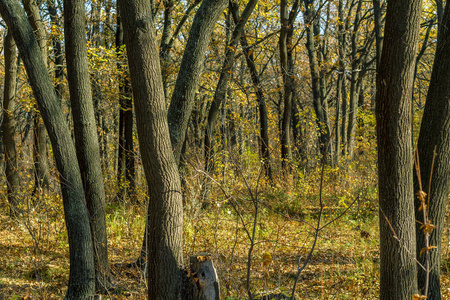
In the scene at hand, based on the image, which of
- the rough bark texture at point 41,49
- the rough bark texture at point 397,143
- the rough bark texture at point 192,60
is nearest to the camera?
the rough bark texture at point 397,143

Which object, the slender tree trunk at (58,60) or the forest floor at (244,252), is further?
the slender tree trunk at (58,60)

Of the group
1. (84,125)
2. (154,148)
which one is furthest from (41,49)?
(154,148)

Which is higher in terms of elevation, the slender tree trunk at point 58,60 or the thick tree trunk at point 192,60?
the slender tree trunk at point 58,60

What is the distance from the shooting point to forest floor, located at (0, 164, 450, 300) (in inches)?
193

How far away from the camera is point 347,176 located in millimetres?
10508

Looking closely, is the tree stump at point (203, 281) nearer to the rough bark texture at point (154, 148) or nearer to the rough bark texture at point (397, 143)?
the rough bark texture at point (154, 148)

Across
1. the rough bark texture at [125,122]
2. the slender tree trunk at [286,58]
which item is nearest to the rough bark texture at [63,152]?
the rough bark texture at [125,122]

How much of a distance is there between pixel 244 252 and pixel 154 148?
3932mm

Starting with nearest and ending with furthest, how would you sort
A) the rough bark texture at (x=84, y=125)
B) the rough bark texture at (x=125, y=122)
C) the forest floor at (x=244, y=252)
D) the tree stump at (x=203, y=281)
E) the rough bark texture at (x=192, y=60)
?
the tree stump at (x=203, y=281) → the rough bark texture at (x=192, y=60) → the rough bark texture at (x=84, y=125) → the forest floor at (x=244, y=252) → the rough bark texture at (x=125, y=122)

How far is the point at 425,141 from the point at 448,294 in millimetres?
2392

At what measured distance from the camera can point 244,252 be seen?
22.7ft

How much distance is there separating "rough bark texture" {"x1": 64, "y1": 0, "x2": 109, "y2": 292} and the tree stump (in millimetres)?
1666

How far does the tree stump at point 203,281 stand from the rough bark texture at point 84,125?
5.46 ft

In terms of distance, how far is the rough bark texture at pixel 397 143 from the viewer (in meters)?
3.00
